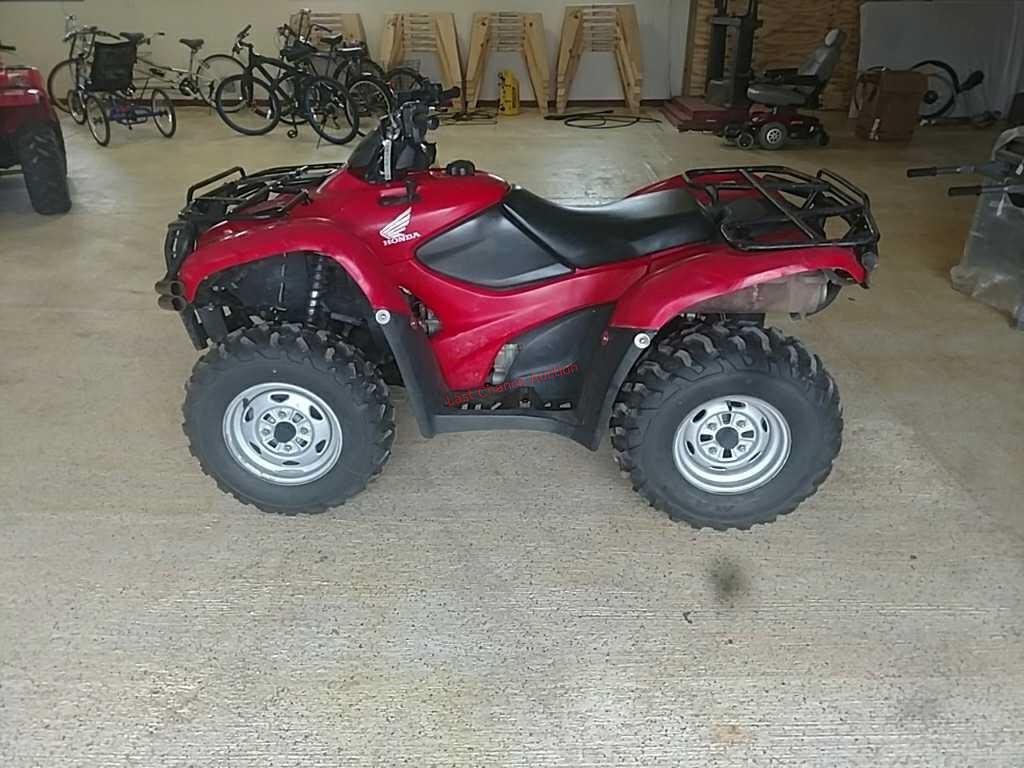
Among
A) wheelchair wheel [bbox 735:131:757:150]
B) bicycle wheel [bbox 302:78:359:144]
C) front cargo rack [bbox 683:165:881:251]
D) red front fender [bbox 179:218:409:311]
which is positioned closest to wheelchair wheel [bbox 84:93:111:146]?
bicycle wheel [bbox 302:78:359:144]

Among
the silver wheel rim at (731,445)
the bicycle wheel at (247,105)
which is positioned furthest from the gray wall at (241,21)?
the silver wheel rim at (731,445)

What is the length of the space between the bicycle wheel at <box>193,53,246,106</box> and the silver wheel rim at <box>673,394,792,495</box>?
755 centimetres

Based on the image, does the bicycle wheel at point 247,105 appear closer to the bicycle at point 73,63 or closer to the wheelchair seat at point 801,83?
the bicycle at point 73,63

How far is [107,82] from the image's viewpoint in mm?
Answer: 7586

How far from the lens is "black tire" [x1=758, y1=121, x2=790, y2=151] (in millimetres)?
7039

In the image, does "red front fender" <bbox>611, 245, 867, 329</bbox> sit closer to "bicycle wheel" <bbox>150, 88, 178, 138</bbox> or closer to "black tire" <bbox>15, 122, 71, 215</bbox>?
"black tire" <bbox>15, 122, 71, 215</bbox>

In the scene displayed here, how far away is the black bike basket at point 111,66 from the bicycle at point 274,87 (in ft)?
2.57

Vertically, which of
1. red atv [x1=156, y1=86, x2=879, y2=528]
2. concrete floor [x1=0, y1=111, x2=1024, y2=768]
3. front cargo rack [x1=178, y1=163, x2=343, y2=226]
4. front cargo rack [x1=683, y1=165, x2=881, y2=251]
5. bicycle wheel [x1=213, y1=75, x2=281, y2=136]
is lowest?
concrete floor [x1=0, y1=111, x2=1024, y2=768]

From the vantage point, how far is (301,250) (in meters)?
2.20

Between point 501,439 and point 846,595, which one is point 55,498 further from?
point 846,595

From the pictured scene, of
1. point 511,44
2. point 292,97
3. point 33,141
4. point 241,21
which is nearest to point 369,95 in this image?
point 292,97

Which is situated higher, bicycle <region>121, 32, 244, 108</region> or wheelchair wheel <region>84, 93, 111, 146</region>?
bicycle <region>121, 32, 244, 108</region>

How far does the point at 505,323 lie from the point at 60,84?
859 cm

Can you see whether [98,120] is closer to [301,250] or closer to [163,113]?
[163,113]
